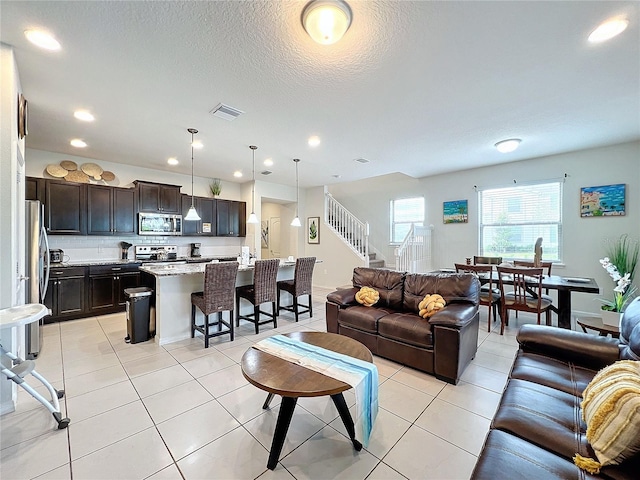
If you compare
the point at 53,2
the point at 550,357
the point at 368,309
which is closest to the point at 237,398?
the point at 368,309

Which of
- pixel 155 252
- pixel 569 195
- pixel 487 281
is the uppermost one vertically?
pixel 569 195

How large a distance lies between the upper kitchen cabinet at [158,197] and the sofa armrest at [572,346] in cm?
609

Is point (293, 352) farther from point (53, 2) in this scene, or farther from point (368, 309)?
point (53, 2)

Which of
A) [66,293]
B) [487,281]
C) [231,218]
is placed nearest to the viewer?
[487,281]

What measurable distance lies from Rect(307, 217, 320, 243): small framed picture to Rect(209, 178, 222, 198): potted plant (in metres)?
2.57

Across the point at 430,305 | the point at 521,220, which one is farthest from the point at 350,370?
the point at 521,220

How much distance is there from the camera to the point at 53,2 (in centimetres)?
172

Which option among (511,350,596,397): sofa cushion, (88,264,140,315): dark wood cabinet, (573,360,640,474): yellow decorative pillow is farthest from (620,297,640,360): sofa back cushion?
(88,264,140,315): dark wood cabinet

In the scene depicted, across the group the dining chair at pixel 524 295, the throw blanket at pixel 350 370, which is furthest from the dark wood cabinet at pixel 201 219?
the dining chair at pixel 524 295

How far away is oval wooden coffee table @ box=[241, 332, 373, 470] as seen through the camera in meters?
1.55

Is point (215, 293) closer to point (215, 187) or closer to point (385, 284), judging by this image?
point (385, 284)

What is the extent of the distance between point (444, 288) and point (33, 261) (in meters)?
4.69

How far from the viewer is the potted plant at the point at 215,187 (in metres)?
6.62

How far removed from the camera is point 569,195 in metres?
4.72
